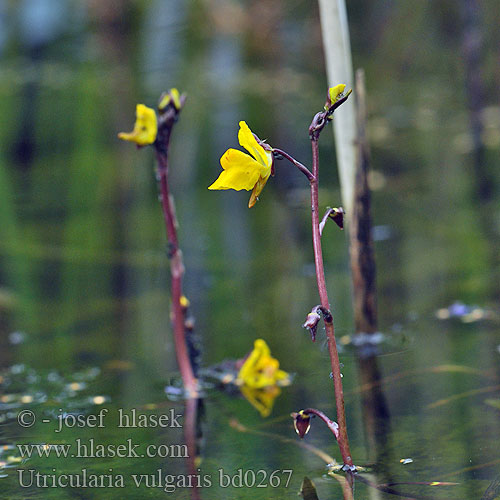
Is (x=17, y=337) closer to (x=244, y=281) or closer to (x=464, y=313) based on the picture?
(x=244, y=281)

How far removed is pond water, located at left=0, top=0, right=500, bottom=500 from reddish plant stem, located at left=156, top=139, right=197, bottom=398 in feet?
0.26

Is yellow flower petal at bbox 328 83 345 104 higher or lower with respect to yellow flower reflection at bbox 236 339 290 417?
higher

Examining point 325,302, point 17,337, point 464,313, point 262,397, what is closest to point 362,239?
point 464,313

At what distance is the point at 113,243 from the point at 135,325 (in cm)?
106

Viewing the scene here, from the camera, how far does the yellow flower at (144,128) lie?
1710 mm

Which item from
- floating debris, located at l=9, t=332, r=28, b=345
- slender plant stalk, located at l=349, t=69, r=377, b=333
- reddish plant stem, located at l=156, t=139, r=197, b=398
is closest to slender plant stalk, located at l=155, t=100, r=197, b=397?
reddish plant stem, located at l=156, t=139, r=197, b=398

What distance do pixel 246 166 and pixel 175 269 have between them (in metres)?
0.62

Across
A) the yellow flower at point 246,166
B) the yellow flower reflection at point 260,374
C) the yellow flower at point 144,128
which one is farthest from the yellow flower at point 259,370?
the yellow flower at point 246,166

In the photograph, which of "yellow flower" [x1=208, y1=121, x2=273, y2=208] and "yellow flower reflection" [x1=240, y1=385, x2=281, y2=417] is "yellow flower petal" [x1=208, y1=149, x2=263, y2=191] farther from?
"yellow flower reflection" [x1=240, y1=385, x2=281, y2=417]

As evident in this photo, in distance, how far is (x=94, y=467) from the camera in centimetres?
149

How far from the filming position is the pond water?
1.49m

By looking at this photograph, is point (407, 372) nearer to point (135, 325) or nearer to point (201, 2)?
point (135, 325)

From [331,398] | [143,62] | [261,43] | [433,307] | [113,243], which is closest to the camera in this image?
[331,398]

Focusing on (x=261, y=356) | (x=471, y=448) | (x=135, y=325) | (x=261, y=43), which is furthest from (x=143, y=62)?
(x=471, y=448)
